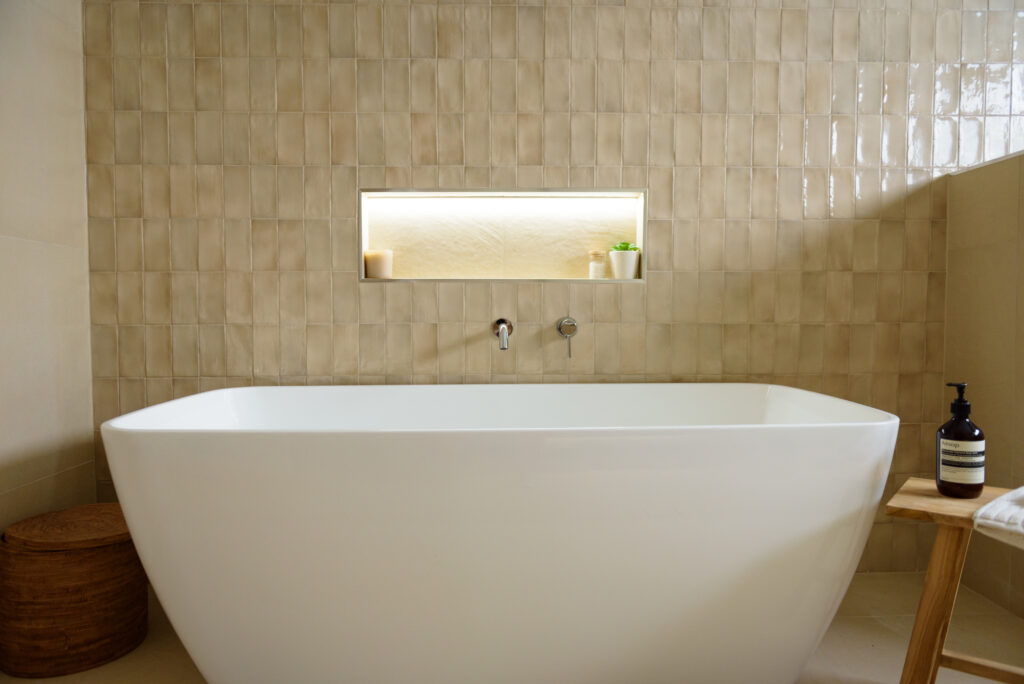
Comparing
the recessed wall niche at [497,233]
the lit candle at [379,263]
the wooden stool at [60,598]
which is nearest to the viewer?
the wooden stool at [60,598]

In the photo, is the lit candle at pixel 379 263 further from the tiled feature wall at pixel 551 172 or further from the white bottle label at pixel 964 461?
→ the white bottle label at pixel 964 461

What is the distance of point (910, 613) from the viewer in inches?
79.6

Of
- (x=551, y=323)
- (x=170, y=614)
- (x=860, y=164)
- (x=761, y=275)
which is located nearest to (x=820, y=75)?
(x=860, y=164)

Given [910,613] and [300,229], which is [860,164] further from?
[300,229]

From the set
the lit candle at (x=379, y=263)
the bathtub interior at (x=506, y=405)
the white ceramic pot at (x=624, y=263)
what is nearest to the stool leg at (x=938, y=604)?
the bathtub interior at (x=506, y=405)

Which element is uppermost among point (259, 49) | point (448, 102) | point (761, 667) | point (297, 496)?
point (259, 49)

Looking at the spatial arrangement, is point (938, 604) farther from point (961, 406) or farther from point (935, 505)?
point (961, 406)

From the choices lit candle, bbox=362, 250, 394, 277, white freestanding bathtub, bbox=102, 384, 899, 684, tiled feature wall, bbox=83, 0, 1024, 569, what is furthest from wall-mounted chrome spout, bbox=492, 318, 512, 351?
white freestanding bathtub, bbox=102, 384, 899, 684

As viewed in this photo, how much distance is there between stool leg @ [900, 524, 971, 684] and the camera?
4.39ft

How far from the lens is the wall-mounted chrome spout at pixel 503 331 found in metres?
2.19

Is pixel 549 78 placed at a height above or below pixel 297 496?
above

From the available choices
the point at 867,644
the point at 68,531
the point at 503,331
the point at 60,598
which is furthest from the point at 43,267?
the point at 867,644

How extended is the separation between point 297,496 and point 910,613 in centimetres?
194

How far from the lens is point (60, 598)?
5.45 ft
